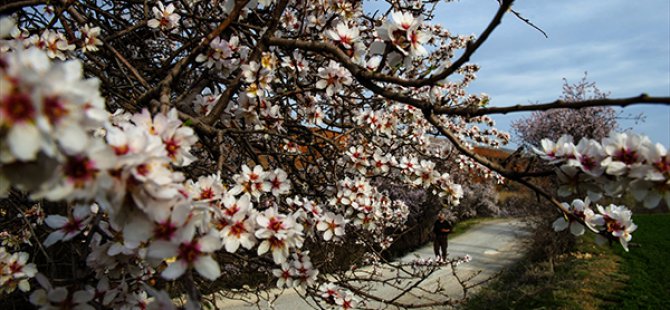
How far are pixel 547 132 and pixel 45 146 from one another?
17.6 meters

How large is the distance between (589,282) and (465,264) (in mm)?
4143

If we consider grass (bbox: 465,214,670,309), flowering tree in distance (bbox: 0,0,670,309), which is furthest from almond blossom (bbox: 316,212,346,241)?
grass (bbox: 465,214,670,309)

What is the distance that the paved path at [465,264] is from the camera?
7.86 meters

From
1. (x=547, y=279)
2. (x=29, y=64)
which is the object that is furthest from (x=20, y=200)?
(x=547, y=279)

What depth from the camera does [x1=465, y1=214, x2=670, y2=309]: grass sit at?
6535 mm

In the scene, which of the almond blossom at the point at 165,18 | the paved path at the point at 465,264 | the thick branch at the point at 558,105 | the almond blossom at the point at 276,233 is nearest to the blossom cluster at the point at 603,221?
the thick branch at the point at 558,105

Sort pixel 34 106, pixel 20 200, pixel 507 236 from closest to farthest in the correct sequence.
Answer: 1. pixel 34 106
2. pixel 20 200
3. pixel 507 236

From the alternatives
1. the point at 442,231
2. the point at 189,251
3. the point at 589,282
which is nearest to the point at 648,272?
the point at 589,282

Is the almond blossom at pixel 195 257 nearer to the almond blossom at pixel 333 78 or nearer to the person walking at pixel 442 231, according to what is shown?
the almond blossom at pixel 333 78

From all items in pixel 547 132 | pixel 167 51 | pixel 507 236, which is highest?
pixel 167 51

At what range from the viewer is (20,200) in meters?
2.77

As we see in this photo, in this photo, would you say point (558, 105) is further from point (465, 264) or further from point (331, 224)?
point (465, 264)

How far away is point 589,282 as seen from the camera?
24.6ft

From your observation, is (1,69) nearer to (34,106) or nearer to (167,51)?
(34,106)
